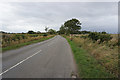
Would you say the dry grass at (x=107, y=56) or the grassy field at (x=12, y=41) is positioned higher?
the grassy field at (x=12, y=41)

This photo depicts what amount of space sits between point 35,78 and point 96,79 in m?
2.78

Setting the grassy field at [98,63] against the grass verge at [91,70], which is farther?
the grassy field at [98,63]

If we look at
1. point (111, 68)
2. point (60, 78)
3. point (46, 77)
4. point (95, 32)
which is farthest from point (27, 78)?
point (95, 32)

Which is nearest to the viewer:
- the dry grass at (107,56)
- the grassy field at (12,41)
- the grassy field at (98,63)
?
the grassy field at (98,63)

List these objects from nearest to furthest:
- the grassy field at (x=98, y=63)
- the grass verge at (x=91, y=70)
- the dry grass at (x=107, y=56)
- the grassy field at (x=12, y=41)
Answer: the grass verge at (x=91, y=70), the grassy field at (x=98, y=63), the dry grass at (x=107, y=56), the grassy field at (x=12, y=41)

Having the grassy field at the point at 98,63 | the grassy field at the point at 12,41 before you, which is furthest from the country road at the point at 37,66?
the grassy field at the point at 12,41

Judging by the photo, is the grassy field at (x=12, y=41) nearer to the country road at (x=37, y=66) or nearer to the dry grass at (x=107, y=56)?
the country road at (x=37, y=66)

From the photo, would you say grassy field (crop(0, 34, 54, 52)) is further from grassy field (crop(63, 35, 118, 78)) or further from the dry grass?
the dry grass

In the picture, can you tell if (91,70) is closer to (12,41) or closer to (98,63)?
(98,63)

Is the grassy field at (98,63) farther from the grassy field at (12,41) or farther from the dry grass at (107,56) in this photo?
the grassy field at (12,41)

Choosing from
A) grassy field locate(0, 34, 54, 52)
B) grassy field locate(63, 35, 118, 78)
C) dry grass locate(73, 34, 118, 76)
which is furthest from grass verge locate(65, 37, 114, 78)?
grassy field locate(0, 34, 54, 52)

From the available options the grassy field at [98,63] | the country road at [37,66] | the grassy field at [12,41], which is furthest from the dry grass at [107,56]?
the grassy field at [12,41]

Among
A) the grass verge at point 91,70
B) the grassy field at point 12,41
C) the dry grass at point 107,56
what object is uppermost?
the grassy field at point 12,41

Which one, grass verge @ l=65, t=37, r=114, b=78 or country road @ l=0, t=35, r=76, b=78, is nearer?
grass verge @ l=65, t=37, r=114, b=78
